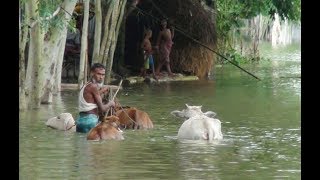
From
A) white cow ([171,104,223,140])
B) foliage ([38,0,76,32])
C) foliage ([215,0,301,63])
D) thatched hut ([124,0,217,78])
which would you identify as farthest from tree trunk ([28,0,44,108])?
foliage ([215,0,301,63])

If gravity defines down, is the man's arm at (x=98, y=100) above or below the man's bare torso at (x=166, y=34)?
below

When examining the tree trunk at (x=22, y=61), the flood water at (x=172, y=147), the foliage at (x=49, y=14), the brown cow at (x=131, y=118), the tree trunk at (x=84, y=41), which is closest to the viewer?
the flood water at (x=172, y=147)

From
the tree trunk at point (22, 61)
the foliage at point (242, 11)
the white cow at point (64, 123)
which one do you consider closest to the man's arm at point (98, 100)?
the white cow at point (64, 123)

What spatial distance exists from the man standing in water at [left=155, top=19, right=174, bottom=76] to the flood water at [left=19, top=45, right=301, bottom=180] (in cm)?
564

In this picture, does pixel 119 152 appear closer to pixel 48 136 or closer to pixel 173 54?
pixel 48 136

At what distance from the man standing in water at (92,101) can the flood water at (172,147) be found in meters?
0.27

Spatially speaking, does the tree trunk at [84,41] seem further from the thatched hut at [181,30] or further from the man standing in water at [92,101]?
the thatched hut at [181,30]

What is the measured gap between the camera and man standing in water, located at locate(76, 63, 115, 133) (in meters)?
15.1

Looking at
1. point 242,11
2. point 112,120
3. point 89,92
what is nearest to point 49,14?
point 89,92

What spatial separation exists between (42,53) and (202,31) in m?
10.5

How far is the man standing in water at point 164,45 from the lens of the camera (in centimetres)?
2844

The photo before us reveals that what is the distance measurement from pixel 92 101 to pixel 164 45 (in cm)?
1362

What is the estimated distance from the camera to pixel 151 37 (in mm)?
30391

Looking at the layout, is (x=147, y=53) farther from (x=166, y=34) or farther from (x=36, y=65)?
(x=36, y=65)
